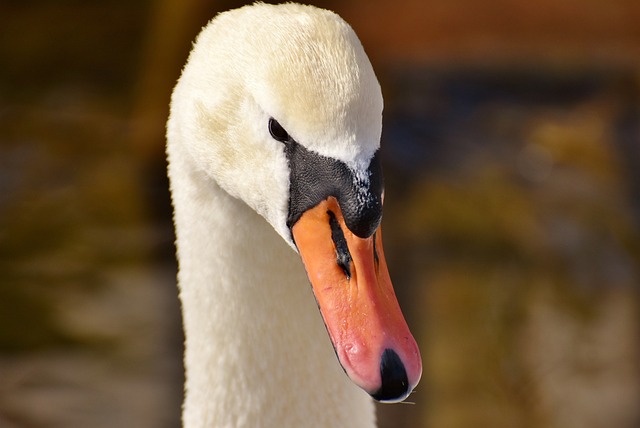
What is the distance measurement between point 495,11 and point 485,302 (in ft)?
6.79

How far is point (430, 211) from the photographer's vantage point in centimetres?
534

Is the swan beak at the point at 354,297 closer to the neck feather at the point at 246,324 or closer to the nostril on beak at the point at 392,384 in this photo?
the nostril on beak at the point at 392,384

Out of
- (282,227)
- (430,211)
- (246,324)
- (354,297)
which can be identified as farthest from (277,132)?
(430,211)

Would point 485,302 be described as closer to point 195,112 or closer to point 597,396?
point 597,396

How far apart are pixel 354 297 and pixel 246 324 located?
1.22 ft

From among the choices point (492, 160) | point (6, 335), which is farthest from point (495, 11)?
point (6, 335)

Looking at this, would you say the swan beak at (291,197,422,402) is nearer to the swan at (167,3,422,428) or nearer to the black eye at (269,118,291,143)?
the swan at (167,3,422,428)

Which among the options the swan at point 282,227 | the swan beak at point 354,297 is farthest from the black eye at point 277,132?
the swan beak at point 354,297

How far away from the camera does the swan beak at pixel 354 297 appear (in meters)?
1.69

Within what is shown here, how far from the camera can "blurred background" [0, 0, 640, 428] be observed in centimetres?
457

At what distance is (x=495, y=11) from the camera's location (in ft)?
20.2

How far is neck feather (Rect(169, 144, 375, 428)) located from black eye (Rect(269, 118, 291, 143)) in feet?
0.73

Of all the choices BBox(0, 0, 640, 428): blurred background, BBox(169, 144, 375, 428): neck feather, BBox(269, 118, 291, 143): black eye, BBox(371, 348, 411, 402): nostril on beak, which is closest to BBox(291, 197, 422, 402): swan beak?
BBox(371, 348, 411, 402): nostril on beak

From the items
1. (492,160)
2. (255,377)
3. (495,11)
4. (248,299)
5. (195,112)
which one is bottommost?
(492,160)
